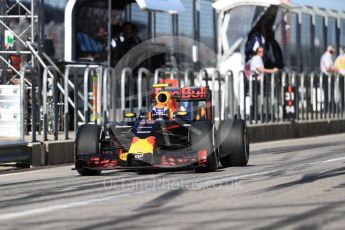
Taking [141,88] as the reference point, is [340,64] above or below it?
above

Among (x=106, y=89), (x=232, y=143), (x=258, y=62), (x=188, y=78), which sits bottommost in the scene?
(x=232, y=143)

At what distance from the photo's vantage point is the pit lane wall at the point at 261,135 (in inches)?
692

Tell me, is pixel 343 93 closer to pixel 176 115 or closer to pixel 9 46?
pixel 9 46

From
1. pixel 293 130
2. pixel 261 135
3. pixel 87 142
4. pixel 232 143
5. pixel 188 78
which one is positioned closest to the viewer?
pixel 87 142

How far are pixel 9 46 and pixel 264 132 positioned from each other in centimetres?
739

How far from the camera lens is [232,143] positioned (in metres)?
15.8

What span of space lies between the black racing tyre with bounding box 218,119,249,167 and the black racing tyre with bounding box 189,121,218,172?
0.94 meters

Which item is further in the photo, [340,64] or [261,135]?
[340,64]

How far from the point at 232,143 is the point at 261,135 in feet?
34.2

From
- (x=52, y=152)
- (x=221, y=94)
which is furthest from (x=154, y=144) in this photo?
(x=221, y=94)

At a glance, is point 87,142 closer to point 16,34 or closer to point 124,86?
point 124,86

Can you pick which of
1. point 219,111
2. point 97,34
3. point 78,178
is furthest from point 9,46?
point 78,178

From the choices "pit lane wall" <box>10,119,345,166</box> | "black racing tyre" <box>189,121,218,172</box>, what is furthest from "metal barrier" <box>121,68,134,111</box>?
"black racing tyre" <box>189,121,218,172</box>

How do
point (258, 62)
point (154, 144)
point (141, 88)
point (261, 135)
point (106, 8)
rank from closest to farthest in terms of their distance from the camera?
point (154, 144) → point (141, 88) → point (261, 135) → point (106, 8) → point (258, 62)
